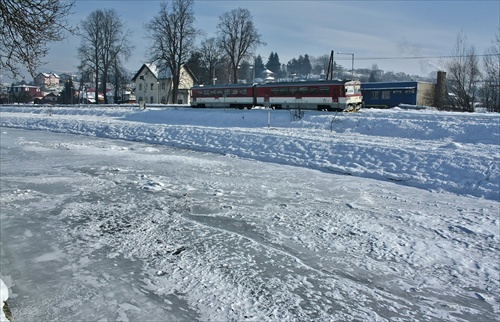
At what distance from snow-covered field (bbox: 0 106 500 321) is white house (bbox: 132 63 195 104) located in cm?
6187

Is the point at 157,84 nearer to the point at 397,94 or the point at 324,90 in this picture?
the point at 397,94

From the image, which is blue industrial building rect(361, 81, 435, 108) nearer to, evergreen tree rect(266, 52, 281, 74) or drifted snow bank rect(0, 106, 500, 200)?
drifted snow bank rect(0, 106, 500, 200)

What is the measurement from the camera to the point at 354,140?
61.3ft

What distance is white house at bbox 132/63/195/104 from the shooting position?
7712 cm

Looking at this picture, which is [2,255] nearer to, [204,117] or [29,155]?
[29,155]

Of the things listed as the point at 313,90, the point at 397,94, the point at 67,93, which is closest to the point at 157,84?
the point at 67,93

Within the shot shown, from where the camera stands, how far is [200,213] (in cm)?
868

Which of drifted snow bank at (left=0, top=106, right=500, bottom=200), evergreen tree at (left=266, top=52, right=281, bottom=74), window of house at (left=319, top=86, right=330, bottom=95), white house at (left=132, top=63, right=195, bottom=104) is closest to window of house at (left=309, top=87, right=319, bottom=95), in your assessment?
window of house at (left=319, top=86, right=330, bottom=95)

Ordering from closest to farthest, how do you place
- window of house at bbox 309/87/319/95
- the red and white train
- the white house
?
the red and white train, window of house at bbox 309/87/319/95, the white house

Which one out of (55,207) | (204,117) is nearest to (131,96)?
(204,117)

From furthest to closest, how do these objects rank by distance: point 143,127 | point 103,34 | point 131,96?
point 131,96, point 103,34, point 143,127

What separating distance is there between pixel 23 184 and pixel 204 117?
21626mm

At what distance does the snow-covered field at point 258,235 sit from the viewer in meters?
4.99

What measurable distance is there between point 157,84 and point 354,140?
222 ft
